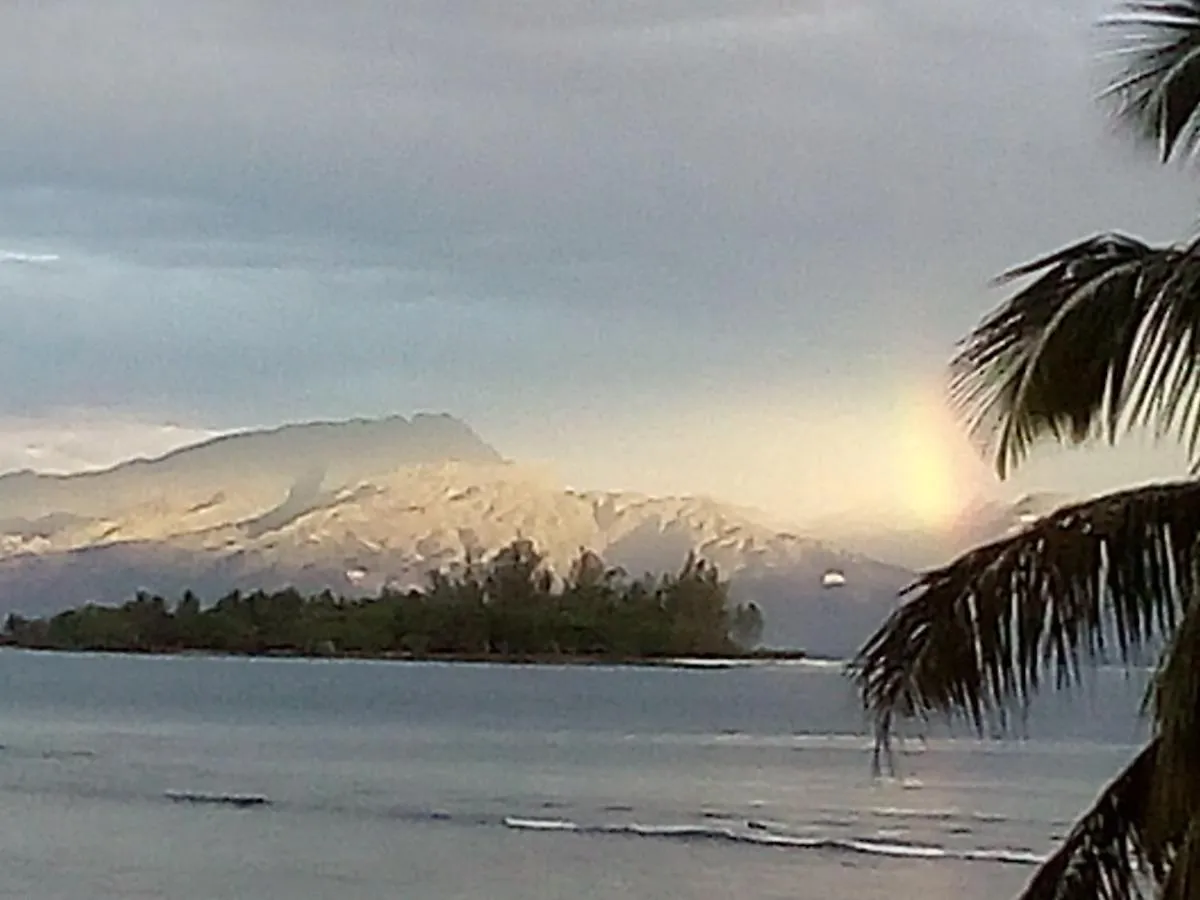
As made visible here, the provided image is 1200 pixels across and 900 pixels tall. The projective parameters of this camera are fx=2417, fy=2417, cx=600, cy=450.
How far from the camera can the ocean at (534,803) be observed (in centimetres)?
3666

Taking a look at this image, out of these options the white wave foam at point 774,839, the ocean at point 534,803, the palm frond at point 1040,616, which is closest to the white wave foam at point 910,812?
the ocean at point 534,803

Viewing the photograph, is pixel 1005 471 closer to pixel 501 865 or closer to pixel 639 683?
pixel 501 865

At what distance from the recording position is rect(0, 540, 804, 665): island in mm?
59219

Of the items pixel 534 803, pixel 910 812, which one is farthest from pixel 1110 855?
pixel 534 803

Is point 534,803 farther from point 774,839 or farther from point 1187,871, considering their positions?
point 1187,871

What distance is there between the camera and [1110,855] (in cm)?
776

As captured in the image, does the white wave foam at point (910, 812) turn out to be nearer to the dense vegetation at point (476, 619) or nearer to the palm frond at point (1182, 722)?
the dense vegetation at point (476, 619)

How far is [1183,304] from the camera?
7.26m

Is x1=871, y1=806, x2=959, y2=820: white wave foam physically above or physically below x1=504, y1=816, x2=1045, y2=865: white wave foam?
above

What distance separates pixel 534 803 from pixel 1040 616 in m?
41.9

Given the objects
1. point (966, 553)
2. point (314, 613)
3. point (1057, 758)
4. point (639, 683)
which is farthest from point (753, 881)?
point (639, 683)

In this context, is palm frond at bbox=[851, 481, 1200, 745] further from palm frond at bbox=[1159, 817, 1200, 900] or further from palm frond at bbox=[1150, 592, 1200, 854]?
palm frond at bbox=[1159, 817, 1200, 900]

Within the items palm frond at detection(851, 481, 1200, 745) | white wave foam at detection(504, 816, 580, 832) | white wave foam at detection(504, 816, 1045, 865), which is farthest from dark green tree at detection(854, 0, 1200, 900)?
white wave foam at detection(504, 816, 580, 832)

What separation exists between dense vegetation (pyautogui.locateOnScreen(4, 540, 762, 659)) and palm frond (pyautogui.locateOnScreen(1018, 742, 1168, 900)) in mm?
42127
